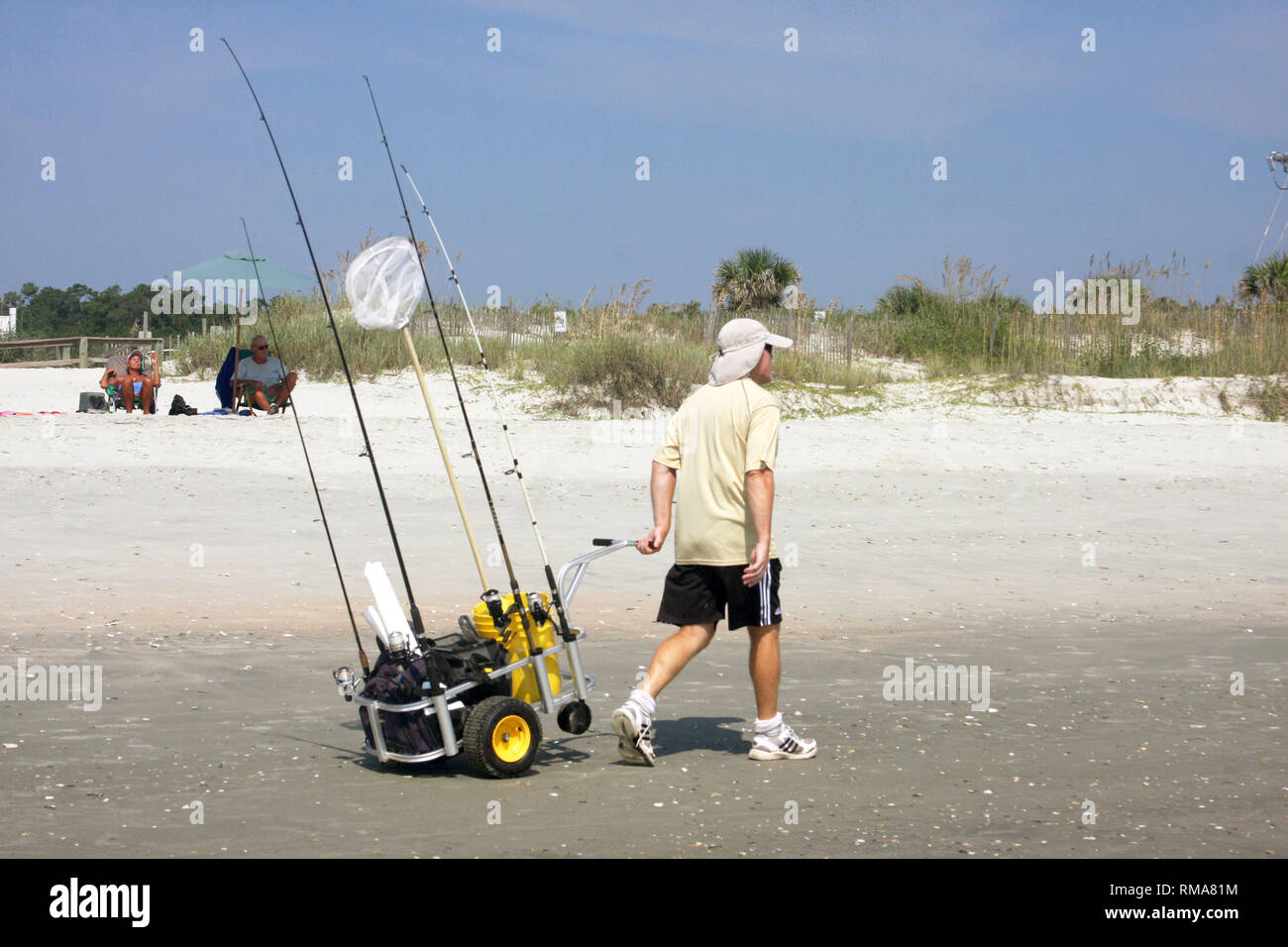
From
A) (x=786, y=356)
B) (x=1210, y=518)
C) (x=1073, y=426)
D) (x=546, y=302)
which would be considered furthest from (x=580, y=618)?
(x=546, y=302)

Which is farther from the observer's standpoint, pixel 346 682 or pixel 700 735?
pixel 700 735

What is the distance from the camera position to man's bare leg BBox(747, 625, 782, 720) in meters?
5.82

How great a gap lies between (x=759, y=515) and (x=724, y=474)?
255 millimetres

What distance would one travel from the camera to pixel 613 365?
1941cm

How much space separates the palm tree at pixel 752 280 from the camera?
131ft

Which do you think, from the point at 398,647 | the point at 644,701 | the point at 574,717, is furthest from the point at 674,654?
the point at 398,647

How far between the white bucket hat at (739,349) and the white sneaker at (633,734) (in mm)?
1449

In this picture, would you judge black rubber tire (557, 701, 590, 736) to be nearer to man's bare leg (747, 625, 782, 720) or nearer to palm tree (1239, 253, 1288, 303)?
man's bare leg (747, 625, 782, 720)

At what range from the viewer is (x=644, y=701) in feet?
18.7

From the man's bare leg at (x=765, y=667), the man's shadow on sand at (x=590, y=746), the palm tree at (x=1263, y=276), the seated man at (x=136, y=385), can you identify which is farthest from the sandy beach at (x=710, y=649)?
the palm tree at (x=1263, y=276)

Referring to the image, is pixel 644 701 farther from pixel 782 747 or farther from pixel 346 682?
pixel 346 682

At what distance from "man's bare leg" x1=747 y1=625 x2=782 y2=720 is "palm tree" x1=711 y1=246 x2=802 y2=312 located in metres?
34.1

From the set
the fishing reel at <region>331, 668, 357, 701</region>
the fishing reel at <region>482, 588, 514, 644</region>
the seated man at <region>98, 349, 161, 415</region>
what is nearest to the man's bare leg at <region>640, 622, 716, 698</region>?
the fishing reel at <region>482, 588, 514, 644</region>
